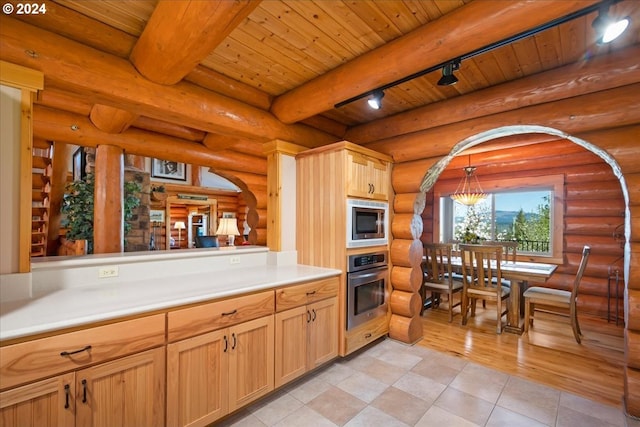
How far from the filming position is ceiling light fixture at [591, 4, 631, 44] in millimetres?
1441

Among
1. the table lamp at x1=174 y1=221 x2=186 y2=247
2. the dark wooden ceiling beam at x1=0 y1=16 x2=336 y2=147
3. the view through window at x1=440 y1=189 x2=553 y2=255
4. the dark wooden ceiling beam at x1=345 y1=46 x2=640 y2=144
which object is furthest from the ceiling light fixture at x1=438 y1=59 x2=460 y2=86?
the table lamp at x1=174 y1=221 x2=186 y2=247

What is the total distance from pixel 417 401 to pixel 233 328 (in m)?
1.50

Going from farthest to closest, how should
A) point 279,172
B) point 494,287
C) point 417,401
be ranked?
point 494,287 → point 279,172 → point 417,401

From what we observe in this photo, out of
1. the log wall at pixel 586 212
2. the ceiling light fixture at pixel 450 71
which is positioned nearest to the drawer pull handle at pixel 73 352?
the ceiling light fixture at pixel 450 71

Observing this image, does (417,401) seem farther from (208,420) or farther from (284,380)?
(208,420)

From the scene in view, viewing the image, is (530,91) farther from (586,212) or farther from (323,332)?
(586,212)

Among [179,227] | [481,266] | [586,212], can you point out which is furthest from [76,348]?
[179,227]

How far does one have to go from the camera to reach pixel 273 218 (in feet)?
9.84

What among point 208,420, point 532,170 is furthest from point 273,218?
point 532,170

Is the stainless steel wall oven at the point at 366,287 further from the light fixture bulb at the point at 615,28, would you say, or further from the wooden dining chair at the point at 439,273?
the light fixture bulb at the point at 615,28

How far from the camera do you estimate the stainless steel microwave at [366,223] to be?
8.92 feet

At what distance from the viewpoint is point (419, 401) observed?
2.13 meters

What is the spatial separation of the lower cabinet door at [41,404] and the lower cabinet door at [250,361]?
31.4 inches

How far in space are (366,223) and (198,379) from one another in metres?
1.94
